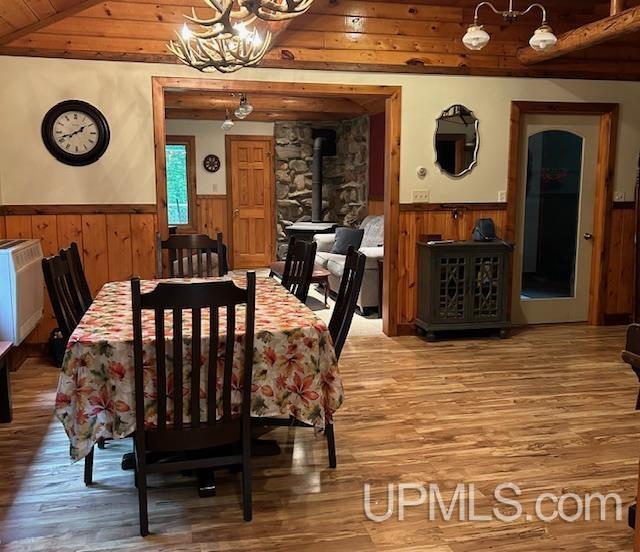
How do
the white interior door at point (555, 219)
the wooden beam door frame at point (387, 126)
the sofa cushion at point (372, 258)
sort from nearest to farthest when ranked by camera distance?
the wooden beam door frame at point (387, 126) → the white interior door at point (555, 219) → the sofa cushion at point (372, 258)

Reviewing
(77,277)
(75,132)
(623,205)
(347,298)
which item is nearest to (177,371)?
(347,298)

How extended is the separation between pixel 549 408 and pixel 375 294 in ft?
9.04

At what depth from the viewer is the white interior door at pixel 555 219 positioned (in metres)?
5.59

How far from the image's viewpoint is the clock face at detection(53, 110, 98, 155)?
4551mm

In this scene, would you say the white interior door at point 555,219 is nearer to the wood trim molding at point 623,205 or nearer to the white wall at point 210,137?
the wood trim molding at point 623,205

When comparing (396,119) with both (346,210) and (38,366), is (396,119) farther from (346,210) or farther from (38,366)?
(346,210)

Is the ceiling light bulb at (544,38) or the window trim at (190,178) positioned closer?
the ceiling light bulb at (544,38)

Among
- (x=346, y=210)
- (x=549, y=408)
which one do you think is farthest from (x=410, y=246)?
(x=346, y=210)

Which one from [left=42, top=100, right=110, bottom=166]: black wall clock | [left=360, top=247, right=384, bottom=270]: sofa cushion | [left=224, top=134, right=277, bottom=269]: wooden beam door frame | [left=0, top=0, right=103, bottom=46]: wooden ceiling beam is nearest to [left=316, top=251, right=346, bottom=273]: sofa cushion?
[left=360, top=247, right=384, bottom=270]: sofa cushion

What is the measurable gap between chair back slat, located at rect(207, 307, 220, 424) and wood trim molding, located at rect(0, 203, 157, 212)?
110 inches

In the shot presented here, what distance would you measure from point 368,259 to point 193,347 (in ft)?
13.5

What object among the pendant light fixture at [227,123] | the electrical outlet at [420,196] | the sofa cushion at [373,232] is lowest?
the sofa cushion at [373,232]

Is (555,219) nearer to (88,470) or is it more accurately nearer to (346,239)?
(346,239)

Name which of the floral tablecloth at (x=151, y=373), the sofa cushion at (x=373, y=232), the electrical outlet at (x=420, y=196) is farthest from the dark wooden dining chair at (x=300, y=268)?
the sofa cushion at (x=373, y=232)
